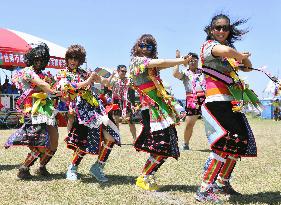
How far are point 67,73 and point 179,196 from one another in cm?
219

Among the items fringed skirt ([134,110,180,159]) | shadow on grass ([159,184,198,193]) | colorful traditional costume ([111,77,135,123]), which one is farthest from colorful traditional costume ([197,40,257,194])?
colorful traditional costume ([111,77,135,123])

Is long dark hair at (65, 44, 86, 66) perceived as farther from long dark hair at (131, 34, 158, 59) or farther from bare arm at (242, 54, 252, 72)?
bare arm at (242, 54, 252, 72)

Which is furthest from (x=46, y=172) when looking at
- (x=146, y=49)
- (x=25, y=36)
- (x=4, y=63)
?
(x=25, y=36)

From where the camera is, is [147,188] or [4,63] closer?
[147,188]

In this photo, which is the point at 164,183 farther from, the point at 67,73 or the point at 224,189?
the point at 67,73

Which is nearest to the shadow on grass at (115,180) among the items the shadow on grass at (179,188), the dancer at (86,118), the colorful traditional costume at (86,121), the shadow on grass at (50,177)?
the dancer at (86,118)

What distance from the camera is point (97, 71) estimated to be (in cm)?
579

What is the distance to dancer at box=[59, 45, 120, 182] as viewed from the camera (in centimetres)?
580

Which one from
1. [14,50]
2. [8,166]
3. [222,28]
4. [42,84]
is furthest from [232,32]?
Answer: [14,50]

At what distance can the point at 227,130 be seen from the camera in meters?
4.43

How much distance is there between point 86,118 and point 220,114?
6.59 feet

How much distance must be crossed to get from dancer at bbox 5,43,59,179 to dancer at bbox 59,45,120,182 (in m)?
0.33

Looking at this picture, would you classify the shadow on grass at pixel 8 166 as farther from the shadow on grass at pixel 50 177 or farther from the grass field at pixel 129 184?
the shadow on grass at pixel 50 177

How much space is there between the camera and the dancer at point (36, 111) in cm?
596
